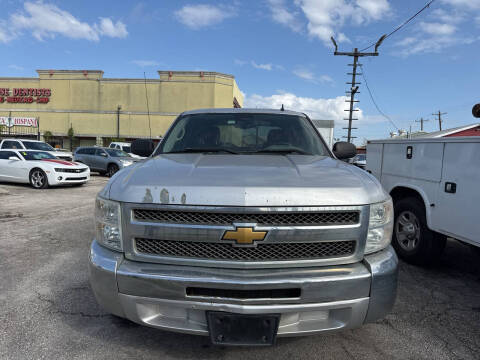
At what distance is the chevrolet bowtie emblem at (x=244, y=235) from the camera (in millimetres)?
1678

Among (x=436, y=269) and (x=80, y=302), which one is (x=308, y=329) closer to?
(x=80, y=302)

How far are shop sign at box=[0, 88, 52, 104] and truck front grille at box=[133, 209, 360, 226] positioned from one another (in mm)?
51129

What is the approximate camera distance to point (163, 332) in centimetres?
229

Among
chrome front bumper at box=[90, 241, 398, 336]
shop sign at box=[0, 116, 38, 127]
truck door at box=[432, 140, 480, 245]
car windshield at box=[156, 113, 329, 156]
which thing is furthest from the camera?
shop sign at box=[0, 116, 38, 127]

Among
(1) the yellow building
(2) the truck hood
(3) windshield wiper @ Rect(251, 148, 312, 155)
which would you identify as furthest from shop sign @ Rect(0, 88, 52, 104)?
(2) the truck hood

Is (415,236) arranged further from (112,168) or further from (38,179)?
(112,168)

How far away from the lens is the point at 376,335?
7.70 feet

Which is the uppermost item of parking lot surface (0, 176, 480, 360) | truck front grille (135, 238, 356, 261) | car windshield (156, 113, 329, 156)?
car windshield (156, 113, 329, 156)

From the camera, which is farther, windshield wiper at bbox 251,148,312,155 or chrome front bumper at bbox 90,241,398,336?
windshield wiper at bbox 251,148,312,155

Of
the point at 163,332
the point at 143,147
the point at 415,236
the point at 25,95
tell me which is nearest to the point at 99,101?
the point at 25,95

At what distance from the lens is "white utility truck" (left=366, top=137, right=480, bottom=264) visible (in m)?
3.00

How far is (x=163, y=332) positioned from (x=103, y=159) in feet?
47.7

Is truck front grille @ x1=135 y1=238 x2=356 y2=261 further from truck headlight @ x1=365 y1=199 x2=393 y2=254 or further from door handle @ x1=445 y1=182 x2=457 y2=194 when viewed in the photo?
door handle @ x1=445 y1=182 x2=457 y2=194

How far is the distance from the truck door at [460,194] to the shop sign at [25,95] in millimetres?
51316
